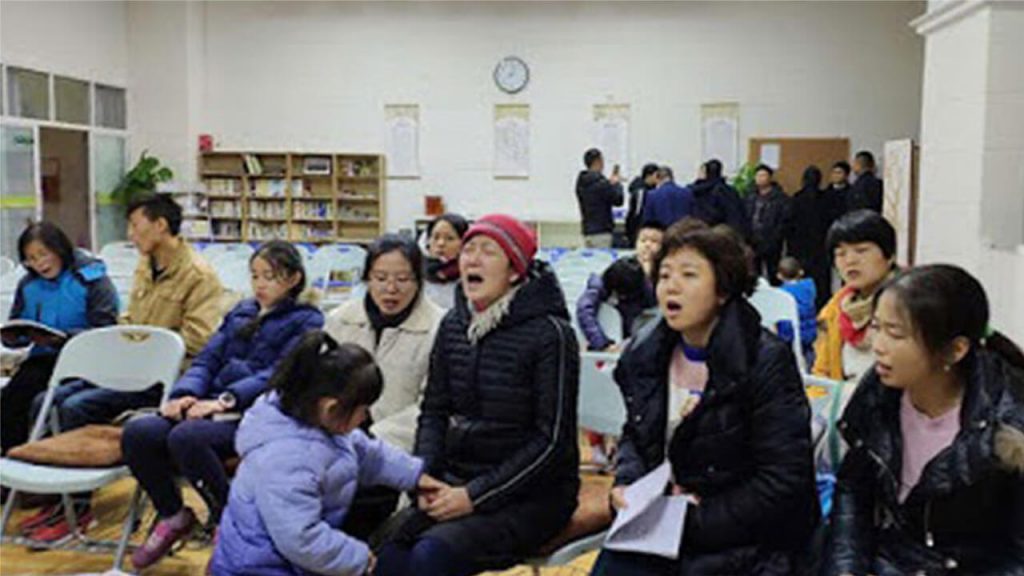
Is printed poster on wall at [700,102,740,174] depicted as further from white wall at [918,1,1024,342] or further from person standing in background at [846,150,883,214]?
white wall at [918,1,1024,342]

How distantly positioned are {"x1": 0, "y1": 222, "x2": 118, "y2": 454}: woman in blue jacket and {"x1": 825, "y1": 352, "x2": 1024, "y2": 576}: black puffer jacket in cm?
308

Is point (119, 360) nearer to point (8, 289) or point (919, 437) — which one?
point (8, 289)

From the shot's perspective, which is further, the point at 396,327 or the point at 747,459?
the point at 396,327

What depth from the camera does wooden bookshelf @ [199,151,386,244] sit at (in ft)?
37.1

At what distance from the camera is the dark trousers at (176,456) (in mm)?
2912

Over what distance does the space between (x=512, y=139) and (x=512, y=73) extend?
2.50 ft

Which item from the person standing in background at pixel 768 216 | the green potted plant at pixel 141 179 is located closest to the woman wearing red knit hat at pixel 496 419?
the person standing in background at pixel 768 216

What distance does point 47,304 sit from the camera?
3.92m

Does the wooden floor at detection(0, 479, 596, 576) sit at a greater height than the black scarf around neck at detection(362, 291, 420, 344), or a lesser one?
lesser

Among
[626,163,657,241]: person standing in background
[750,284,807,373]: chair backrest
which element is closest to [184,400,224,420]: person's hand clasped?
[750,284,807,373]: chair backrest

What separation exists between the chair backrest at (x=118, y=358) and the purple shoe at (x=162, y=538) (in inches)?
19.4

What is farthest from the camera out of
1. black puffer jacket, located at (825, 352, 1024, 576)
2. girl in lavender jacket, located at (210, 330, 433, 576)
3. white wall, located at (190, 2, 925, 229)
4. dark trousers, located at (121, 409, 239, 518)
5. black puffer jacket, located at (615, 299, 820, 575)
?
white wall, located at (190, 2, 925, 229)

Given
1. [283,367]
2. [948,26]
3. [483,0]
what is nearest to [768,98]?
[483,0]

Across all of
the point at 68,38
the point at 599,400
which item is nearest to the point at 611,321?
the point at 599,400
